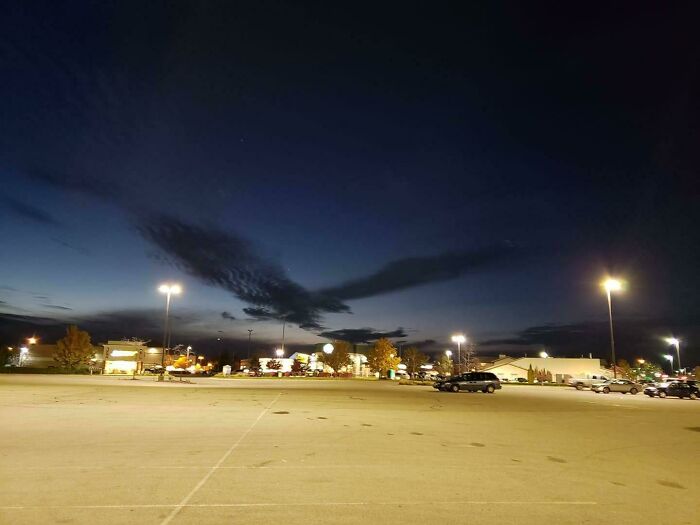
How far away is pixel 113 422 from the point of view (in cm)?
1482

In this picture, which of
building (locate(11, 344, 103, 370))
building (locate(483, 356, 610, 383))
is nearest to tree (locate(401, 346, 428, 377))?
building (locate(483, 356, 610, 383))

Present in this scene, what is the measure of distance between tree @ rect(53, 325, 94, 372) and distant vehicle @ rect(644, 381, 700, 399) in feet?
256

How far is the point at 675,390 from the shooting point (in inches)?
1563

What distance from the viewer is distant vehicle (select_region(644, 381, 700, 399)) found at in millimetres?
39594

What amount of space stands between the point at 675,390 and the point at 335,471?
41.7 m

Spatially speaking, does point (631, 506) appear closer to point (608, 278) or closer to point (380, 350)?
point (608, 278)

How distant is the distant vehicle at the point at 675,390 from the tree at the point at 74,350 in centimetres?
7806

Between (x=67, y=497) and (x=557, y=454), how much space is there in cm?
978

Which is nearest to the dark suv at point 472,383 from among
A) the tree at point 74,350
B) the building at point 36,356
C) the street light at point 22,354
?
the tree at point 74,350

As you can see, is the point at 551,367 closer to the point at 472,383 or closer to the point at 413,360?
the point at 413,360

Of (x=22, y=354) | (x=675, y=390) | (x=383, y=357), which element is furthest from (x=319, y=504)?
(x=22, y=354)

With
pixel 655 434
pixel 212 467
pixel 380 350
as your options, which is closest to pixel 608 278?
pixel 655 434

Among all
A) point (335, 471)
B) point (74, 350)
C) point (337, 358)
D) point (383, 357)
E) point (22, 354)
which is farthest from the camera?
point (22, 354)

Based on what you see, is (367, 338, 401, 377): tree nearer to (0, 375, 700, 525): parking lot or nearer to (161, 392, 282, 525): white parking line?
(0, 375, 700, 525): parking lot
